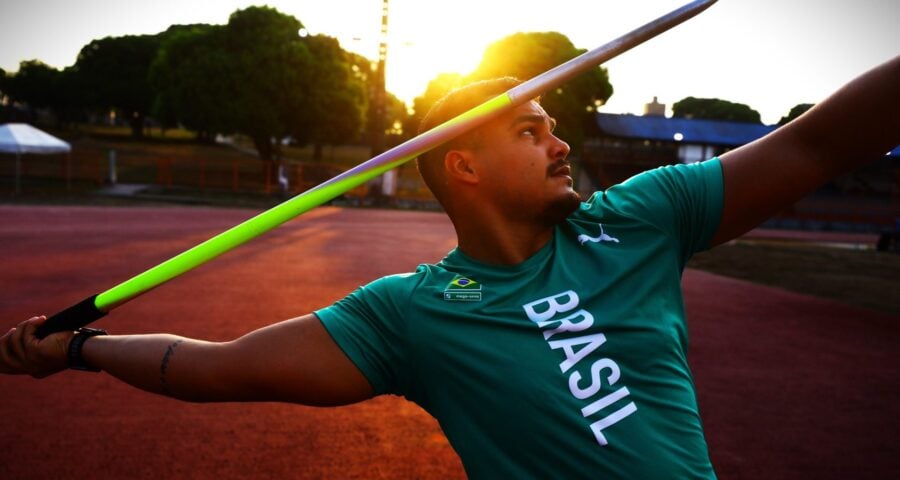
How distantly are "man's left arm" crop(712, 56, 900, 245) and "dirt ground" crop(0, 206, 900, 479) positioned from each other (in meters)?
2.52

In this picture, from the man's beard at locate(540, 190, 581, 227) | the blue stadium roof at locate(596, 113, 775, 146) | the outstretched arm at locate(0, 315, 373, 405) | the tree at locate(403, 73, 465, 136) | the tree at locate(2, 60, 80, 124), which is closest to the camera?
the outstretched arm at locate(0, 315, 373, 405)

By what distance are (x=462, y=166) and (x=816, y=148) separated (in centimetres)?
104

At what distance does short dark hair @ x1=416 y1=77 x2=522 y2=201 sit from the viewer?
2193mm

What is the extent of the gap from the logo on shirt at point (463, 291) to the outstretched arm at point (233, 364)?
1.13ft

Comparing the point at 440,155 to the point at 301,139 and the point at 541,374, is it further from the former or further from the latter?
the point at 301,139

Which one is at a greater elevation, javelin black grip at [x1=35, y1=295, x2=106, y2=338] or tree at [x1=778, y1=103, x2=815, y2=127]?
tree at [x1=778, y1=103, x2=815, y2=127]

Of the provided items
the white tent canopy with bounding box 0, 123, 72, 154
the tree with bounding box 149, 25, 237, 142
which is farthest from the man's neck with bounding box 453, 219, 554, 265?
the tree with bounding box 149, 25, 237, 142

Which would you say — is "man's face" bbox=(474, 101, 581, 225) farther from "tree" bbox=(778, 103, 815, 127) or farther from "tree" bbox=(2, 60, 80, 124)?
"tree" bbox=(2, 60, 80, 124)

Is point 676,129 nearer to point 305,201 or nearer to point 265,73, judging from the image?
point 265,73

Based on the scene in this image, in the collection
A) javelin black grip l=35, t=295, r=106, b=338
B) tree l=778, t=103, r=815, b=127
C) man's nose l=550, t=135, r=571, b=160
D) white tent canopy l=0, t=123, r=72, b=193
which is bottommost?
white tent canopy l=0, t=123, r=72, b=193

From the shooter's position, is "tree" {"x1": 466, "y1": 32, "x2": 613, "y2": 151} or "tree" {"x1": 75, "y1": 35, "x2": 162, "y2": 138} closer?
"tree" {"x1": 466, "y1": 32, "x2": 613, "y2": 151}

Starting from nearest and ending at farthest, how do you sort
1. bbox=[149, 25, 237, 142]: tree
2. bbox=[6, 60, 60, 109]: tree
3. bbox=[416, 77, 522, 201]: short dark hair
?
bbox=[416, 77, 522, 201]: short dark hair < bbox=[149, 25, 237, 142]: tree < bbox=[6, 60, 60, 109]: tree

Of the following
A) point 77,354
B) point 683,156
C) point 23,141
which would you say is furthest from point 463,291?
point 683,156

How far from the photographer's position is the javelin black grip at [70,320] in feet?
6.75
